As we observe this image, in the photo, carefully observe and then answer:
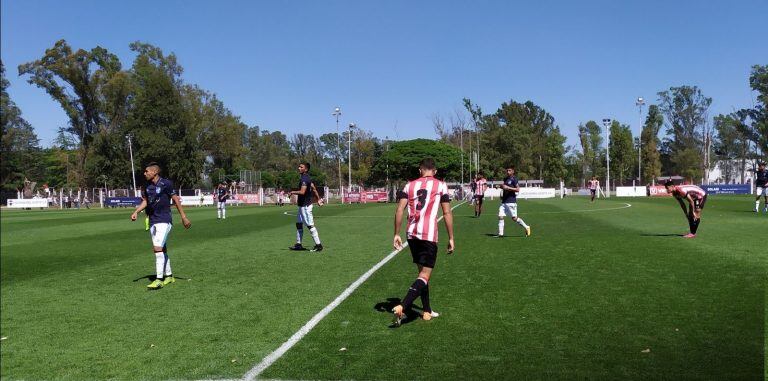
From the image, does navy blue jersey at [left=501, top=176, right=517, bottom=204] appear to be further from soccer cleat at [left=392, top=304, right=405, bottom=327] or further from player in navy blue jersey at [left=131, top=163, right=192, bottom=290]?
soccer cleat at [left=392, top=304, right=405, bottom=327]

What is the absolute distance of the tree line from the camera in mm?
62531

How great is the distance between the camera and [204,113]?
83812mm

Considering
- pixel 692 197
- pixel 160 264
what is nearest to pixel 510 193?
pixel 692 197

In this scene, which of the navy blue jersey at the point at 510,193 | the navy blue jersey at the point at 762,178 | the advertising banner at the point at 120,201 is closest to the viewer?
the navy blue jersey at the point at 510,193

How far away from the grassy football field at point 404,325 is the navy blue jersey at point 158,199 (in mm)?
1152

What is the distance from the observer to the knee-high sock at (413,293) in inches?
250

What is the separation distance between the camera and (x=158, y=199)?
9.32 metres

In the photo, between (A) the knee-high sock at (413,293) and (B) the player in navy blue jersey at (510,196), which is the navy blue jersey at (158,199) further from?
(B) the player in navy blue jersey at (510,196)

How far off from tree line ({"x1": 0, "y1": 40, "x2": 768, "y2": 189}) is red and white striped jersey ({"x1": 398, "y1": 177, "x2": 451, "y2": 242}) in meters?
27.8

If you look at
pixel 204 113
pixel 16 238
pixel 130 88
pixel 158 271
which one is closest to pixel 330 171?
pixel 204 113

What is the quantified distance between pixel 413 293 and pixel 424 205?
1046 mm

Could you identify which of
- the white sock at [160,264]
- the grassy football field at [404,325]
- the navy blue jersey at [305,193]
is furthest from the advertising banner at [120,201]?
the white sock at [160,264]

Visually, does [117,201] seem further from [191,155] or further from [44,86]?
[44,86]

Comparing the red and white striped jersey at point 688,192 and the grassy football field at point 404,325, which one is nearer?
the grassy football field at point 404,325
